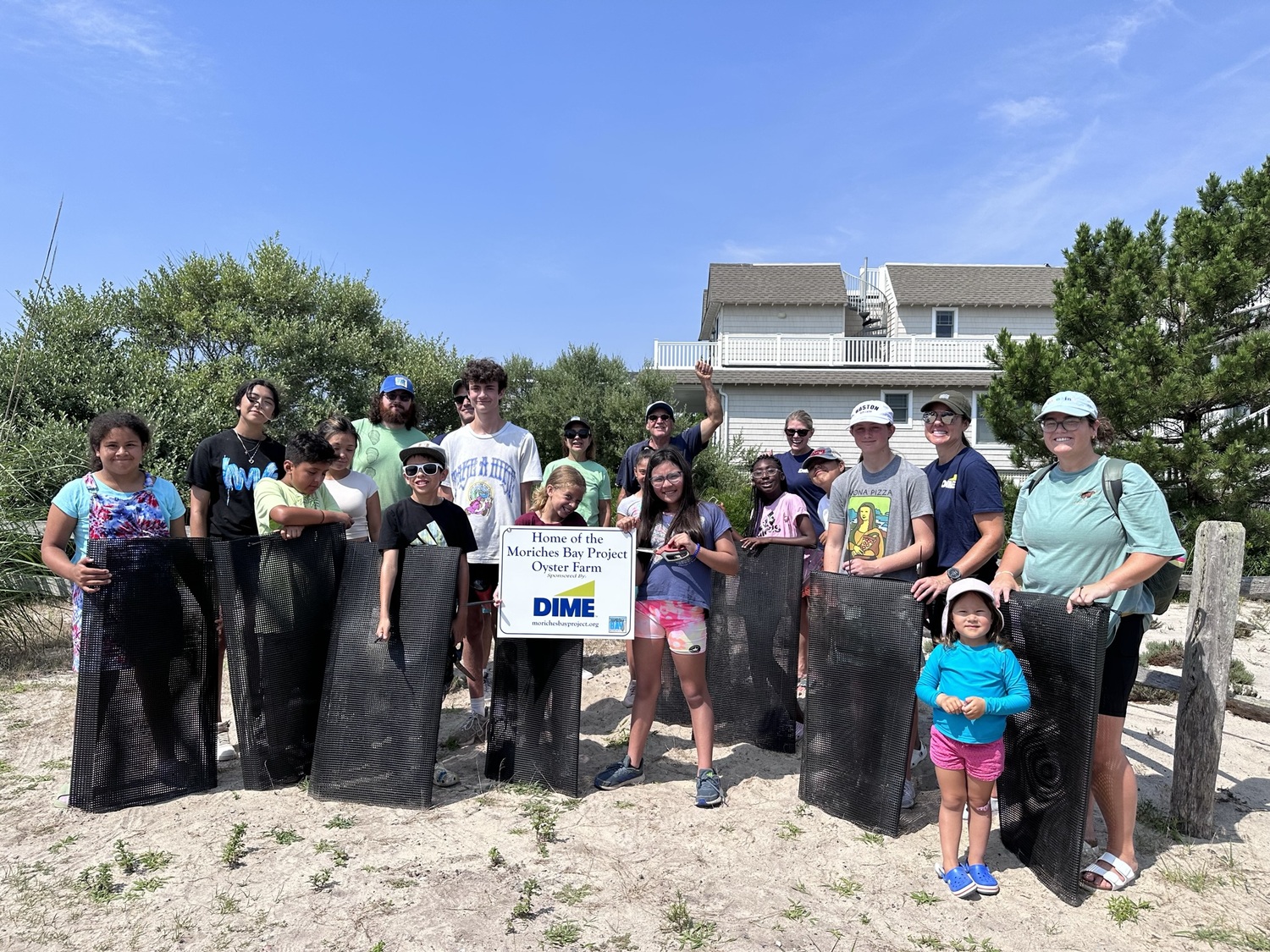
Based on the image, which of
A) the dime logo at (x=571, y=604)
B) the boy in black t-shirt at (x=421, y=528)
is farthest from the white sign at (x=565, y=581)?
the boy in black t-shirt at (x=421, y=528)

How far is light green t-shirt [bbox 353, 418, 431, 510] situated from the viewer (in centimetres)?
562

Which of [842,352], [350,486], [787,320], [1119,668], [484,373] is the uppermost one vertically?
[787,320]

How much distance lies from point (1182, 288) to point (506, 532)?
39.2 feet

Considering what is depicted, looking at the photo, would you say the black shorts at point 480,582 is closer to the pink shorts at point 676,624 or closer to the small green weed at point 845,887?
the pink shorts at point 676,624

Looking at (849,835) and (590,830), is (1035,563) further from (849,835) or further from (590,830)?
(590,830)

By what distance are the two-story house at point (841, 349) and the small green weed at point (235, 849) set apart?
23.5 m

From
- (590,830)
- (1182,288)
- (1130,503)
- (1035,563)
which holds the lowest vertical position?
(590,830)

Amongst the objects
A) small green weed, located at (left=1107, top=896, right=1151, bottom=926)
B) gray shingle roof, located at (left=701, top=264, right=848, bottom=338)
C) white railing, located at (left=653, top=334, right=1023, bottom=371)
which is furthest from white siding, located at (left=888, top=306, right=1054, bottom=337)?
small green weed, located at (left=1107, top=896, right=1151, bottom=926)

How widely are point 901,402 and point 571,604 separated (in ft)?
84.5

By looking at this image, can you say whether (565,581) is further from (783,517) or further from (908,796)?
(908,796)

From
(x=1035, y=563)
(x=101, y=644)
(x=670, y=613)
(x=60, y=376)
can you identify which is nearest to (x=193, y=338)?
(x=60, y=376)

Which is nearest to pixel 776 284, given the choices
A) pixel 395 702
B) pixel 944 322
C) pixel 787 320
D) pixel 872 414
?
pixel 787 320

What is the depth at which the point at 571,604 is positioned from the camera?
4555 millimetres

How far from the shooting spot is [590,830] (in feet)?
13.8
